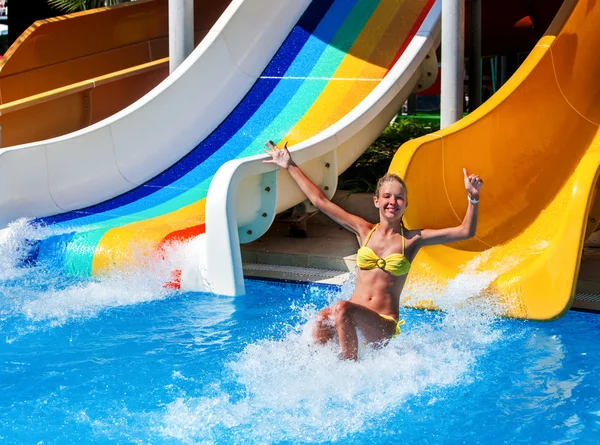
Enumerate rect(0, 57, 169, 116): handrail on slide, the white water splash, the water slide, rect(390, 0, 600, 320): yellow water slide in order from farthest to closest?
rect(0, 57, 169, 116): handrail on slide → the water slide → rect(390, 0, 600, 320): yellow water slide → the white water splash

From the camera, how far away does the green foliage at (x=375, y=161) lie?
6.56 metres

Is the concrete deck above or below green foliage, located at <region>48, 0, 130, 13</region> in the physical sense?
below

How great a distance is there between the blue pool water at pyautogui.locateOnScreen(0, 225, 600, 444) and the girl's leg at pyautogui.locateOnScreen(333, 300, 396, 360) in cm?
9

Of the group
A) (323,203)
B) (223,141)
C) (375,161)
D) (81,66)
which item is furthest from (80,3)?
(323,203)

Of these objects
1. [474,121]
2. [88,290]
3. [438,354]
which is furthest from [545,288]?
[88,290]

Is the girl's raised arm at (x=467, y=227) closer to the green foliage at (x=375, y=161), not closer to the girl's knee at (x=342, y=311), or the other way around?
the girl's knee at (x=342, y=311)

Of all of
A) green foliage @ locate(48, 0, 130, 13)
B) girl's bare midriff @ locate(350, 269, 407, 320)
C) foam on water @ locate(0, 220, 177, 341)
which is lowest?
foam on water @ locate(0, 220, 177, 341)

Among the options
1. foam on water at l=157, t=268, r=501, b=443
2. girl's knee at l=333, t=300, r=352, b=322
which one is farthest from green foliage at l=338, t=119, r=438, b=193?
girl's knee at l=333, t=300, r=352, b=322

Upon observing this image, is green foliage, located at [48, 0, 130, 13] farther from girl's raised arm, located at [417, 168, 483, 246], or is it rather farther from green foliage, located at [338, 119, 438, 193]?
girl's raised arm, located at [417, 168, 483, 246]

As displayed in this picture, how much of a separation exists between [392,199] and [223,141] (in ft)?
10.5

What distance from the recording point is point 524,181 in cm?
527

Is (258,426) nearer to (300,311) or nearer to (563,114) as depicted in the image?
(300,311)

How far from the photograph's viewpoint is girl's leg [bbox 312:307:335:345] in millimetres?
3648

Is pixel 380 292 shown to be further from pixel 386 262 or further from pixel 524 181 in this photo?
pixel 524 181
